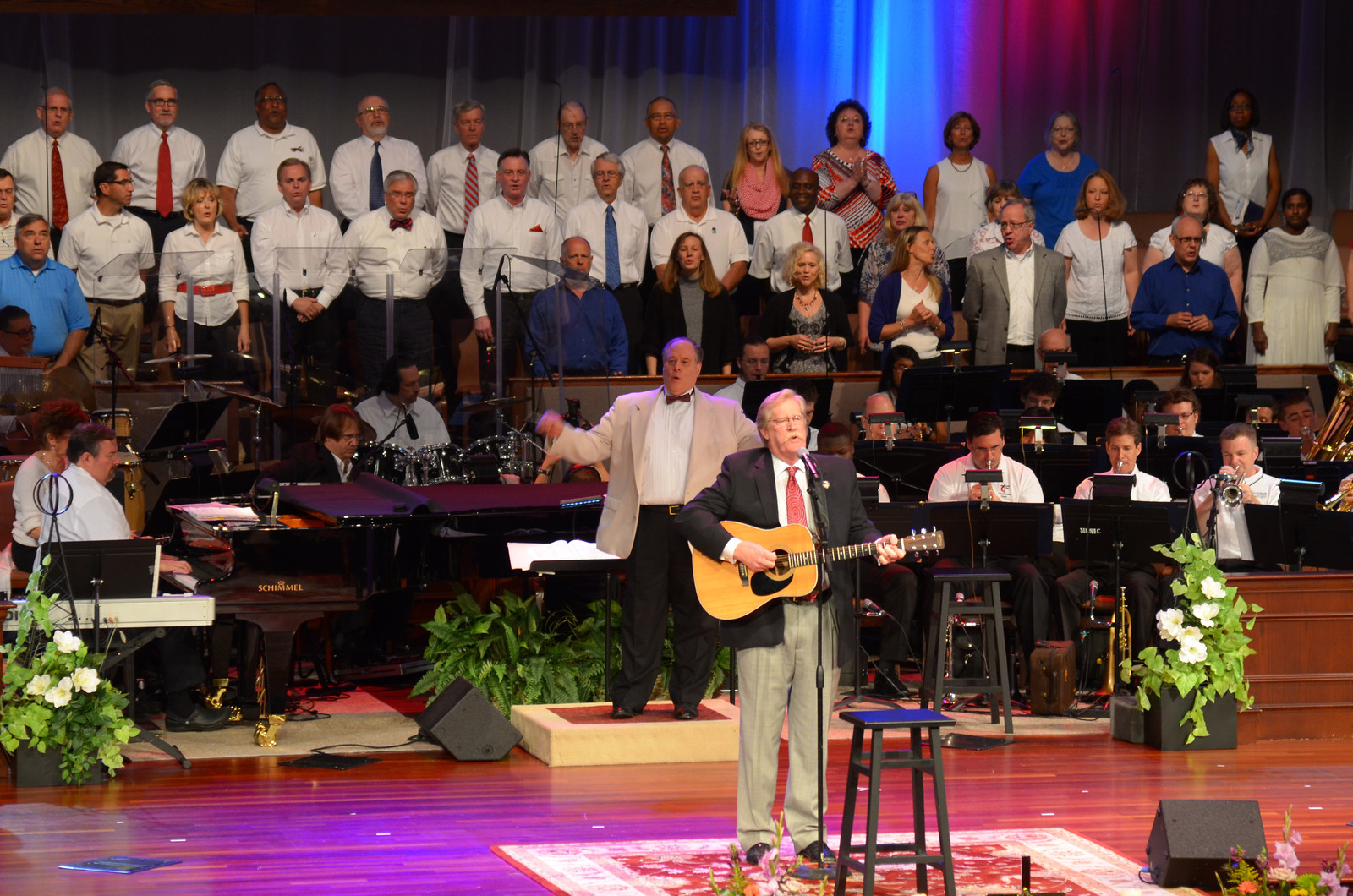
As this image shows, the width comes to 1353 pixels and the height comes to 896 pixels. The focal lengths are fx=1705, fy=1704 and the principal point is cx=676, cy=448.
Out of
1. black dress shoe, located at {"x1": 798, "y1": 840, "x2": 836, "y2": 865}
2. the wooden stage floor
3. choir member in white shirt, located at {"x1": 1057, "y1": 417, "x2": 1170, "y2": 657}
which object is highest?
choir member in white shirt, located at {"x1": 1057, "y1": 417, "x2": 1170, "y2": 657}

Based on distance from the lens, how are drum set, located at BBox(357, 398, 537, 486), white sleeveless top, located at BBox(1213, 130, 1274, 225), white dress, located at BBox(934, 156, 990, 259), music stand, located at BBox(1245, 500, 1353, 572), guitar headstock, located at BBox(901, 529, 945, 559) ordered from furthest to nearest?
white sleeveless top, located at BBox(1213, 130, 1274, 225)
white dress, located at BBox(934, 156, 990, 259)
drum set, located at BBox(357, 398, 537, 486)
music stand, located at BBox(1245, 500, 1353, 572)
guitar headstock, located at BBox(901, 529, 945, 559)

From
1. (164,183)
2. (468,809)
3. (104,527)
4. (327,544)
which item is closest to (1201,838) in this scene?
(468,809)

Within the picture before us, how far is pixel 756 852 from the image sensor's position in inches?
203

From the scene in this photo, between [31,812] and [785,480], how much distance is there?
2.99 m

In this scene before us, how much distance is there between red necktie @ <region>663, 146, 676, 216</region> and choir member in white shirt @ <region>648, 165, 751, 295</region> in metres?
0.43

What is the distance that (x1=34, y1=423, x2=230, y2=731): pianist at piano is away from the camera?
7.03m

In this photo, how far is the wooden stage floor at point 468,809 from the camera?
17.1ft

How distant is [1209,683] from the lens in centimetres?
727

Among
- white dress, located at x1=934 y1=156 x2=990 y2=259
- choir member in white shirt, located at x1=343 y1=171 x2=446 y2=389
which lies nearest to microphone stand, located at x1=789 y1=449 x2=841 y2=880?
choir member in white shirt, located at x1=343 y1=171 x2=446 y2=389

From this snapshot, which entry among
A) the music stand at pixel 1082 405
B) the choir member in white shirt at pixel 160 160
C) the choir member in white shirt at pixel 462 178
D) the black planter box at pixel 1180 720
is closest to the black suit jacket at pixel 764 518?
the black planter box at pixel 1180 720

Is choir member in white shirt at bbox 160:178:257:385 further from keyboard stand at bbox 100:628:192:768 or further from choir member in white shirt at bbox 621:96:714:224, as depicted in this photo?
keyboard stand at bbox 100:628:192:768

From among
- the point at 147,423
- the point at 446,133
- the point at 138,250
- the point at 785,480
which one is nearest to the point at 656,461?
the point at 785,480

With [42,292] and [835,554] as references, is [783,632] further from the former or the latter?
[42,292]

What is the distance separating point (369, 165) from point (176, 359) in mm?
2430
